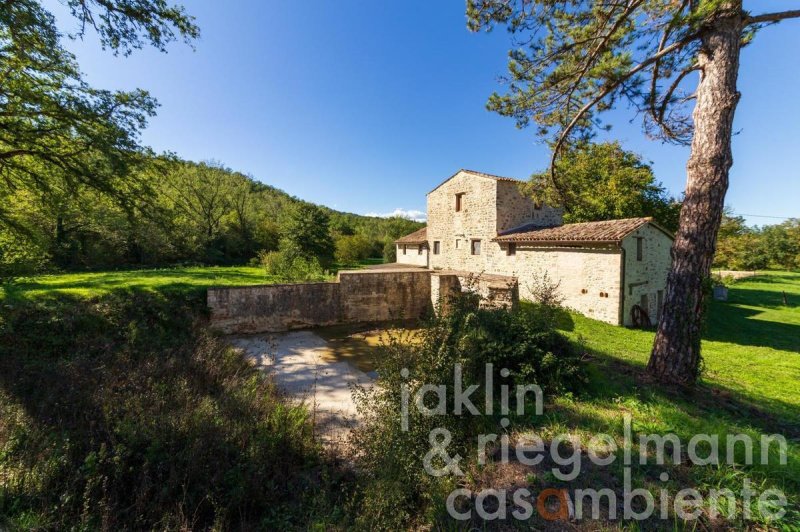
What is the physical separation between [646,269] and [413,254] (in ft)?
53.0

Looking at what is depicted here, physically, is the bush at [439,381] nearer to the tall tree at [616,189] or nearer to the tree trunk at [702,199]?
the tree trunk at [702,199]

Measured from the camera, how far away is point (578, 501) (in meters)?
2.42

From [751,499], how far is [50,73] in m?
14.4

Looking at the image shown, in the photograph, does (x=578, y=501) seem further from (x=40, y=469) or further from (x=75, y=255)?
(x=75, y=255)

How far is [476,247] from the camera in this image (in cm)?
1702

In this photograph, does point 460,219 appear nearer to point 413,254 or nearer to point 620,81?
point 413,254

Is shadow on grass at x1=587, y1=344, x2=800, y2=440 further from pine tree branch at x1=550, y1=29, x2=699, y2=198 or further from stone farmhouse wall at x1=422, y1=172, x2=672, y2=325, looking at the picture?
stone farmhouse wall at x1=422, y1=172, x2=672, y2=325

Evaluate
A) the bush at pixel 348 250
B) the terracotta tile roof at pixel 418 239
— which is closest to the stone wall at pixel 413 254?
the terracotta tile roof at pixel 418 239

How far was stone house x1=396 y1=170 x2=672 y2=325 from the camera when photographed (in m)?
10.2

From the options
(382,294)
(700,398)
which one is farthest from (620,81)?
(382,294)

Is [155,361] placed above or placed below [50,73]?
below

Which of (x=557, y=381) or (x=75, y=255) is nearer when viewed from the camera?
(x=557, y=381)

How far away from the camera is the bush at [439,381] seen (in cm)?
281

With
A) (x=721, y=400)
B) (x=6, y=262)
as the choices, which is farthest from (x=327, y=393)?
(x=6, y=262)
